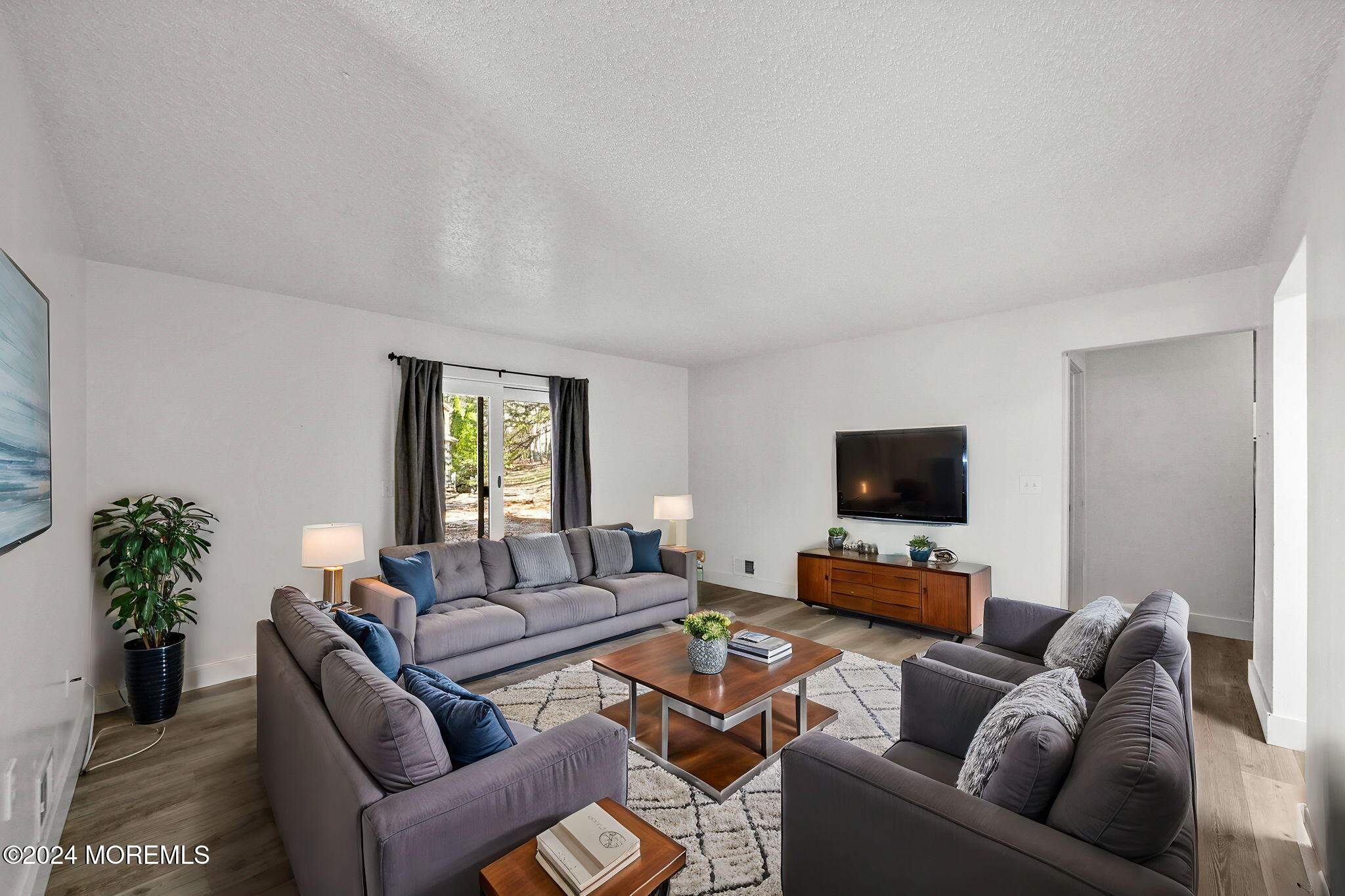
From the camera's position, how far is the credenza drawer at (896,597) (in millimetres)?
4566

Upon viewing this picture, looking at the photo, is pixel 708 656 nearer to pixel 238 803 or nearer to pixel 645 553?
pixel 238 803

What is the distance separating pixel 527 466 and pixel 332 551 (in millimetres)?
2205

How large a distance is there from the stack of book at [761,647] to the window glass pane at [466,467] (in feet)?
9.45

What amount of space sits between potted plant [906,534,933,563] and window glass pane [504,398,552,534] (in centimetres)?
330

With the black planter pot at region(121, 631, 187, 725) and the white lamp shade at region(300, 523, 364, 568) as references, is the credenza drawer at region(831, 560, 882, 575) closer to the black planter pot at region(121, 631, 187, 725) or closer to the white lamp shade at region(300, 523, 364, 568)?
the white lamp shade at region(300, 523, 364, 568)

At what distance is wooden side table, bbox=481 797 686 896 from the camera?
1.26m

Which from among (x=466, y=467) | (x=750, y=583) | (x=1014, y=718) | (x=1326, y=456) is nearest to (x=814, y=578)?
(x=750, y=583)

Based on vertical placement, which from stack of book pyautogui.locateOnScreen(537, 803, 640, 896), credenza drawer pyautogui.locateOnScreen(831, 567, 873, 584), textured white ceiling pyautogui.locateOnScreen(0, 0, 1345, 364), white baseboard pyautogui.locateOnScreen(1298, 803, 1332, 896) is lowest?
white baseboard pyautogui.locateOnScreen(1298, 803, 1332, 896)

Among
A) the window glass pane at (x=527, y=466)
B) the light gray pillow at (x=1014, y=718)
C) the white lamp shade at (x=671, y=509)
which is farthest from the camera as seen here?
the white lamp shade at (x=671, y=509)

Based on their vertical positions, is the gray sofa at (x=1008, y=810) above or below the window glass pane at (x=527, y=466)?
→ below

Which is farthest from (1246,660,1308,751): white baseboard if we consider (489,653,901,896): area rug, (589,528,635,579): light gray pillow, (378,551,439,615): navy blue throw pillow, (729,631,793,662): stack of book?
(378,551,439,615): navy blue throw pillow

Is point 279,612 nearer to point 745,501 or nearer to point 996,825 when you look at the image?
point 996,825

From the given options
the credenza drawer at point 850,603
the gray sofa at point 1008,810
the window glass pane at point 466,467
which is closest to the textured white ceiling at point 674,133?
the window glass pane at point 466,467

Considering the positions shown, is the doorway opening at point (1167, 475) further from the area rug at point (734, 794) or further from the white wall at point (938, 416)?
the area rug at point (734, 794)
